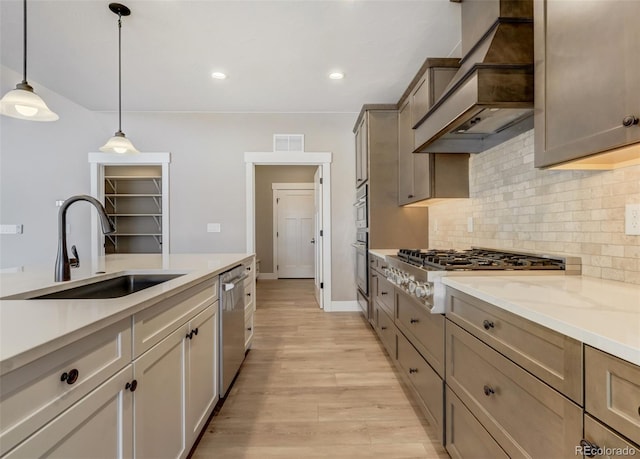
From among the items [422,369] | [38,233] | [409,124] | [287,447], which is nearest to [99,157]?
[38,233]

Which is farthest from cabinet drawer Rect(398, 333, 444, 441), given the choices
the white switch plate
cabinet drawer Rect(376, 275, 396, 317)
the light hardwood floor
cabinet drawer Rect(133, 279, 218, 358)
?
the white switch plate

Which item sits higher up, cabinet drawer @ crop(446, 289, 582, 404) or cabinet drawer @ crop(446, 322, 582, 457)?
cabinet drawer @ crop(446, 289, 582, 404)

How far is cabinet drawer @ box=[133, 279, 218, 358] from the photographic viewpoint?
101cm

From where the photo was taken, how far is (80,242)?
4.12m

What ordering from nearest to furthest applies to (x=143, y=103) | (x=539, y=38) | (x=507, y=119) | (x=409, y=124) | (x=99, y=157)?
(x=539, y=38) → (x=507, y=119) → (x=409, y=124) → (x=143, y=103) → (x=99, y=157)

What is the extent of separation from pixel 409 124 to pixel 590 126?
2030mm

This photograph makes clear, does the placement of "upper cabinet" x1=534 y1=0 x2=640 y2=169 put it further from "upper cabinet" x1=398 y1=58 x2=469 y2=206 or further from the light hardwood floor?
the light hardwood floor

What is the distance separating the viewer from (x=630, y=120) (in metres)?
0.88

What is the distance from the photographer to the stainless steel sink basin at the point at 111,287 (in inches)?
54.8

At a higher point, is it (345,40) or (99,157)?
(345,40)

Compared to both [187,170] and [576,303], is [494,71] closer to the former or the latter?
[576,303]

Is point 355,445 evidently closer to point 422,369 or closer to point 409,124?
point 422,369

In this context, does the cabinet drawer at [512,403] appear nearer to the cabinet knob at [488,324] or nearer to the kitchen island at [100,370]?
the cabinet knob at [488,324]

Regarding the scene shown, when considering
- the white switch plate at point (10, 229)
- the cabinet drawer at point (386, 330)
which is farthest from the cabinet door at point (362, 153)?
the white switch plate at point (10, 229)
